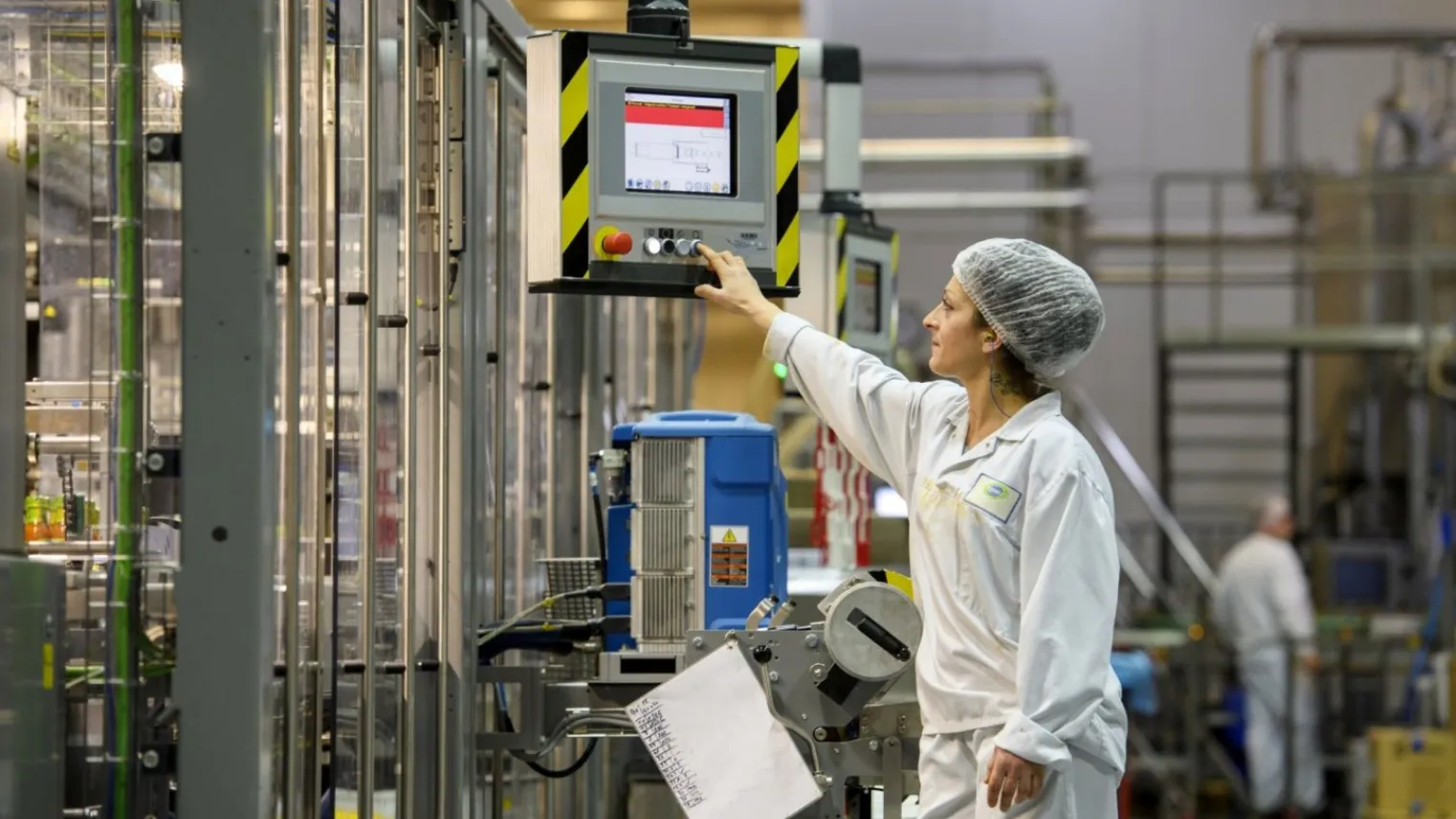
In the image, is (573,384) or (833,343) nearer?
(833,343)

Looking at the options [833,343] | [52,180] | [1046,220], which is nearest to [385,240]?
[52,180]

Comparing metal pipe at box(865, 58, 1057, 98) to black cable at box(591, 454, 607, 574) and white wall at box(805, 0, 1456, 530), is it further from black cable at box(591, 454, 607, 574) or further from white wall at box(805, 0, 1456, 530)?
black cable at box(591, 454, 607, 574)

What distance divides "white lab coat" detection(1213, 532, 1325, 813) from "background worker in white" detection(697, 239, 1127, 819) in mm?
7053

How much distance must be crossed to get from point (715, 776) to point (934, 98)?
30.8ft

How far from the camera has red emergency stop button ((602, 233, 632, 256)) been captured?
340cm

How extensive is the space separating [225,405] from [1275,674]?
325 inches

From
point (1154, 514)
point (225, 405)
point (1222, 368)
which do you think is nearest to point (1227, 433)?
point (1222, 368)

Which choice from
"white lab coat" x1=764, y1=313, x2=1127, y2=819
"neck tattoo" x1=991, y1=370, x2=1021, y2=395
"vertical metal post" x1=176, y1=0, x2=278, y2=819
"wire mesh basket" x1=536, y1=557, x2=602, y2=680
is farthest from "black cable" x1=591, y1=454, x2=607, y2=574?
"vertical metal post" x1=176, y1=0, x2=278, y2=819

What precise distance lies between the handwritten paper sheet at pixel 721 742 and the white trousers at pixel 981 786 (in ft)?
0.79

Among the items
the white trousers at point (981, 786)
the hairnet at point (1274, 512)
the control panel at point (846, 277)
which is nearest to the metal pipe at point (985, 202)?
the hairnet at point (1274, 512)

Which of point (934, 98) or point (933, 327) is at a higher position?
point (934, 98)

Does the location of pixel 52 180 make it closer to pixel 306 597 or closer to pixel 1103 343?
pixel 306 597

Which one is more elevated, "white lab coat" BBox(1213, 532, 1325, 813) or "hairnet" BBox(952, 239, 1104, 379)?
"hairnet" BBox(952, 239, 1104, 379)

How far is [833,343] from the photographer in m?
3.36
